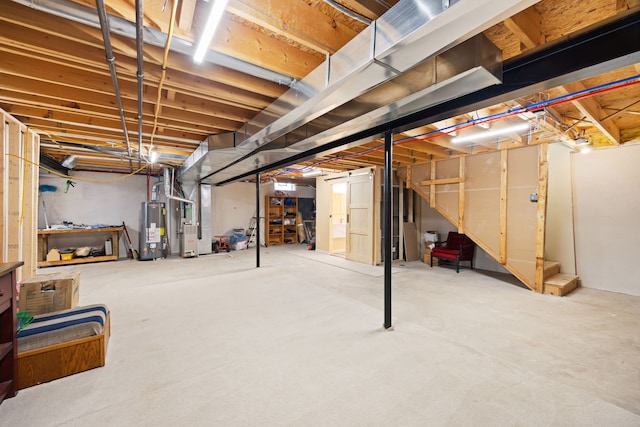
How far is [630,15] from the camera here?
51.4 inches

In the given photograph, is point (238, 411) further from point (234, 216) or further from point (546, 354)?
point (234, 216)

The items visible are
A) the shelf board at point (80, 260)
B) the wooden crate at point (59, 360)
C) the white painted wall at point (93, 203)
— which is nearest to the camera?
the wooden crate at point (59, 360)

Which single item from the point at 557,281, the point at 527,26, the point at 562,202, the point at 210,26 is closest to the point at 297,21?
the point at 210,26

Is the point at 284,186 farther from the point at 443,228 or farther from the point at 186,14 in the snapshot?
the point at 186,14

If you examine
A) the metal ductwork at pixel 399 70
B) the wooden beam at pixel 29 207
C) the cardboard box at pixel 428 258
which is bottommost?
the cardboard box at pixel 428 258

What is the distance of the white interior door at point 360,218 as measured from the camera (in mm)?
6083

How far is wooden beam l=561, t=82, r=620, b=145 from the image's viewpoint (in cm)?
254

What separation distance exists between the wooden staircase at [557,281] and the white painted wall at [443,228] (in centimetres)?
88

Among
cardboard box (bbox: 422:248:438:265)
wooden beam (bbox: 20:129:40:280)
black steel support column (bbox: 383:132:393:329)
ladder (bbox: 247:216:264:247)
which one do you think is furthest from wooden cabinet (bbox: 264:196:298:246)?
black steel support column (bbox: 383:132:393:329)

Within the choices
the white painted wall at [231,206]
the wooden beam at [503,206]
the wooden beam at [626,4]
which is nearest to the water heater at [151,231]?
the white painted wall at [231,206]

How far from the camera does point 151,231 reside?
256 inches

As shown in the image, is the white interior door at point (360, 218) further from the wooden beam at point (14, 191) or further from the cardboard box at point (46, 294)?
the wooden beam at point (14, 191)

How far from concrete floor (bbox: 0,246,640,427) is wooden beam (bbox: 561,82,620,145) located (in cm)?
225

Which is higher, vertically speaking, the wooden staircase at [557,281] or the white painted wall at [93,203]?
the white painted wall at [93,203]
